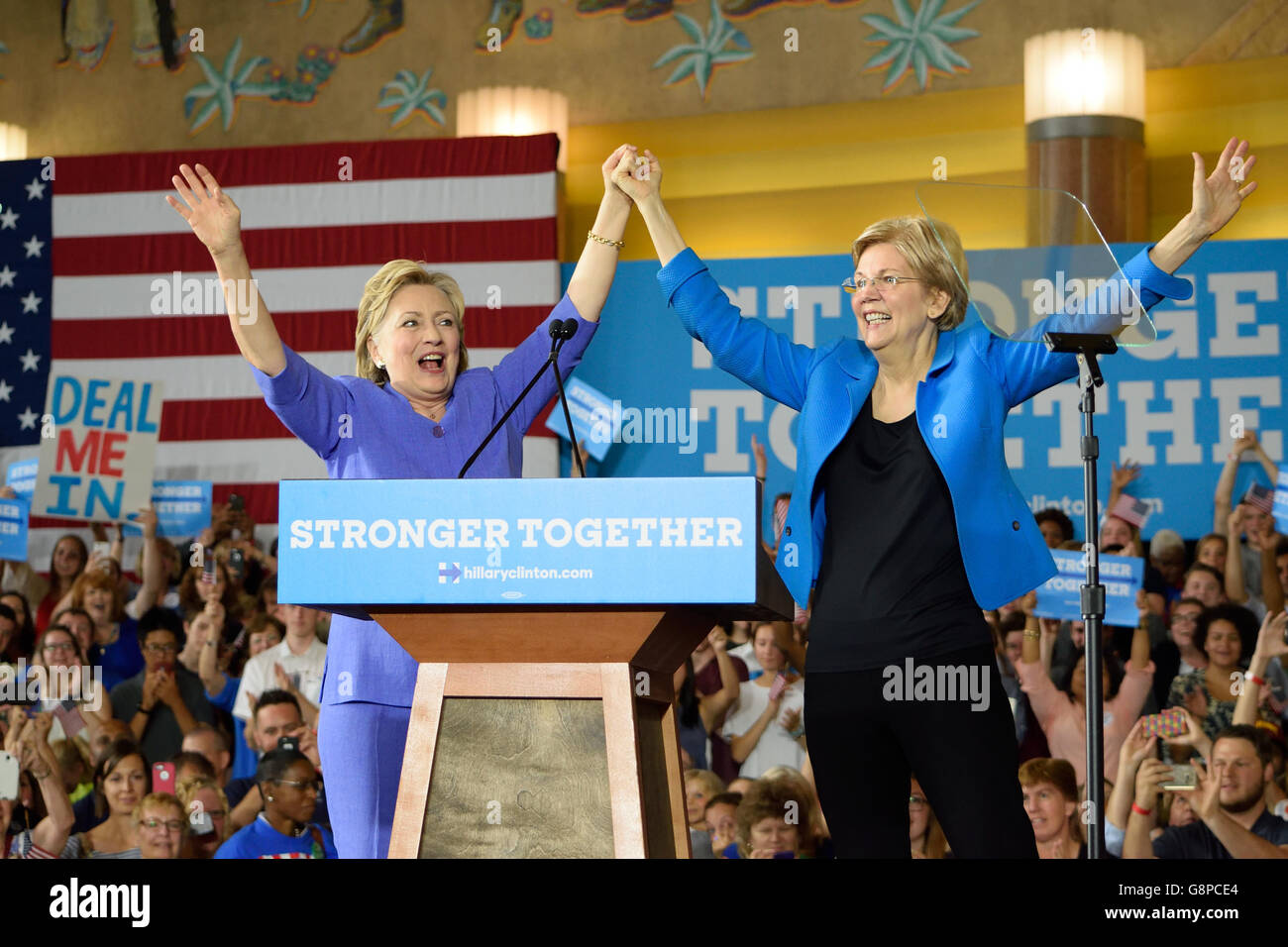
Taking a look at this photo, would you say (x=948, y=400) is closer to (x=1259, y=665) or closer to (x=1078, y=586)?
(x=1078, y=586)

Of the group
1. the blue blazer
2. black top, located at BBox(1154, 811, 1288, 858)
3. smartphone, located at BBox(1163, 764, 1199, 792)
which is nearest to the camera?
the blue blazer

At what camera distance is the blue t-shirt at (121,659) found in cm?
547

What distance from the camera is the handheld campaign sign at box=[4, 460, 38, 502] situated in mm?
6039

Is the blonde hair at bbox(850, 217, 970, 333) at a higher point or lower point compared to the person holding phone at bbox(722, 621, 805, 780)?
higher

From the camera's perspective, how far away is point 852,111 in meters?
6.52

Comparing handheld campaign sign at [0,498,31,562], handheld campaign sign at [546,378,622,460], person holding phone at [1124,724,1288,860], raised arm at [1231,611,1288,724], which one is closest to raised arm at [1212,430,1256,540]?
raised arm at [1231,611,1288,724]

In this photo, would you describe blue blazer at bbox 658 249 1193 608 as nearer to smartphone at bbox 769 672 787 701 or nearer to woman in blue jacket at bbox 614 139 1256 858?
woman in blue jacket at bbox 614 139 1256 858

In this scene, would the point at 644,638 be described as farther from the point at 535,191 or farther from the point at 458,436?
the point at 535,191

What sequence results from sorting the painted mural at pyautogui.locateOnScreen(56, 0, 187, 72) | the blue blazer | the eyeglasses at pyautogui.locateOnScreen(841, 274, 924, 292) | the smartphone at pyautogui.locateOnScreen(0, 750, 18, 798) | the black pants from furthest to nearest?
the painted mural at pyautogui.locateOnScreen(56, 0, 187, 72)
the smartphone at pyautogui.locateOnScreen(0, 750, 18, 798)
the eyeglasses at pyautogui.locateOnScreen(841, 274, 924, 292)
the blue blazer
the black pants

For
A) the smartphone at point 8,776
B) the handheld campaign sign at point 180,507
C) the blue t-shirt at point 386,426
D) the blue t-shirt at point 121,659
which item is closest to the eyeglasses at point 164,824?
the smartphone at point 8,776

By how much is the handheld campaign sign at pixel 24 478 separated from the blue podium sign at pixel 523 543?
4679 millimetres

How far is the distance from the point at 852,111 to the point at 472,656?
516 centimetres

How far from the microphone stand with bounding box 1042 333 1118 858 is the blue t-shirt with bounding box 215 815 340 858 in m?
2.54
